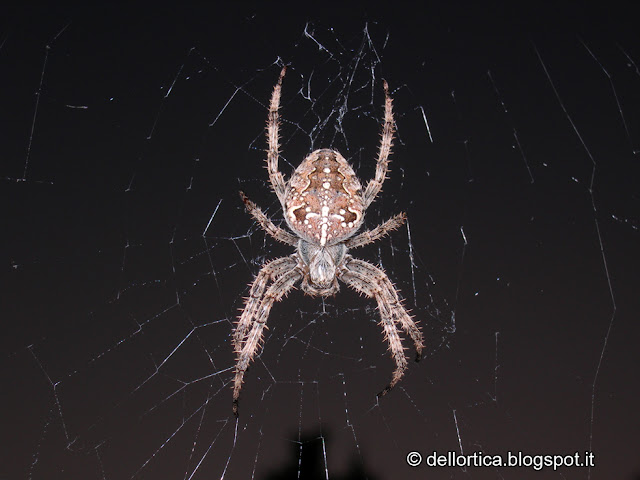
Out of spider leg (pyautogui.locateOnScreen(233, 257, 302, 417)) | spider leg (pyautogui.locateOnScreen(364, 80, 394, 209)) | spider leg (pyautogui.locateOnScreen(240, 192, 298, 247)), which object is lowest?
spider leg (pyautogui.locateOnScreen(233, 257, 302, 417))

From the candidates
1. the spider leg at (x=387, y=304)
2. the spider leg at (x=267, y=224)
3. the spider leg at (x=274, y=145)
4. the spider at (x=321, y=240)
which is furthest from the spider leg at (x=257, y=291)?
the spider leg at (x=274, y=145)

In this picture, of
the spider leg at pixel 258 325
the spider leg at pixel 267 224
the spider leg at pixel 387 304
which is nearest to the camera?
the spider leg at pixel 267 224

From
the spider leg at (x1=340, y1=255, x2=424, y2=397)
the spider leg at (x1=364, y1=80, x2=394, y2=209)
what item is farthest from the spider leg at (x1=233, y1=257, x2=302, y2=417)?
the spider leg at (x1=364, y1=80, x2=394, y2=209)

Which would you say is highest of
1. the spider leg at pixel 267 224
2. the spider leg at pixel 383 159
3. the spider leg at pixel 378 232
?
the spider leg at pixel 383 159

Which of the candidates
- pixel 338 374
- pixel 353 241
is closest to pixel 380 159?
pixel 353 241

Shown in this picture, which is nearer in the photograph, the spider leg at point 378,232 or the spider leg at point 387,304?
the spider leg at point 378,232

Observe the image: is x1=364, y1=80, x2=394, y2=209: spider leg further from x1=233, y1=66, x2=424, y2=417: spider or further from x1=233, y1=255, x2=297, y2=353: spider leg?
x1=233, y1=255, x2=297, y2=353: spider leg

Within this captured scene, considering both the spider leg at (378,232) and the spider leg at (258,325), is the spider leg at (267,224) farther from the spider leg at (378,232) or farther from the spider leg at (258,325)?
the spider leg at (378,232)

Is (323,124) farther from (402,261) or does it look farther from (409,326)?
(409,326)
